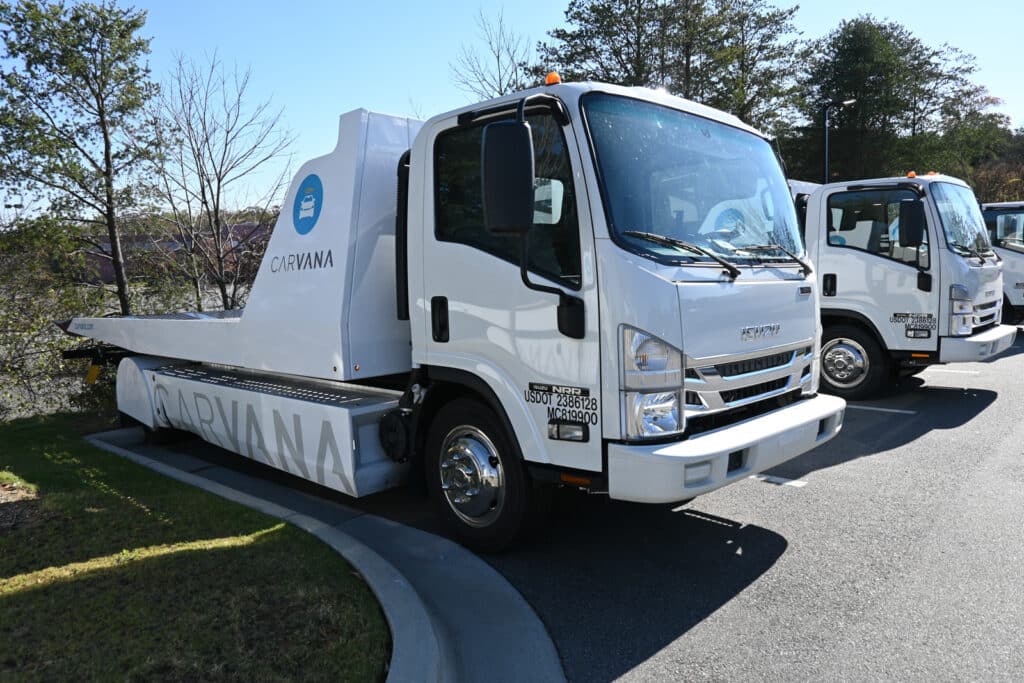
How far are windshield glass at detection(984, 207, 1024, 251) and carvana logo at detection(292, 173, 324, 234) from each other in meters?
13.0

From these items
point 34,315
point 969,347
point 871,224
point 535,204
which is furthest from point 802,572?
point 34,315

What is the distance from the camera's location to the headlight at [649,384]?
3340mm

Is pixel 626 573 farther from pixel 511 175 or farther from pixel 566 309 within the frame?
pixel 511 175

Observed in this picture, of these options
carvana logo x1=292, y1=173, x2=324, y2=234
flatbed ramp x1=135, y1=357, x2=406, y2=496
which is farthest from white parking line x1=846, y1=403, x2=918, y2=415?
carvana logo x1=292, y1=173, x2=324, y2=234

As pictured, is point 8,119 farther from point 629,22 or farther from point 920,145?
point 920,145

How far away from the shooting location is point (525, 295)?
3732 mm

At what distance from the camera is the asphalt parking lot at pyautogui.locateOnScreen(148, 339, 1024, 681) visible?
3070 millimetres

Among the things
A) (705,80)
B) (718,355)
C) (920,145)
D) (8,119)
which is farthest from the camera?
(920,145)

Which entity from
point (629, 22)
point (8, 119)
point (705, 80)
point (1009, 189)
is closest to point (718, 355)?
point (8, 119)

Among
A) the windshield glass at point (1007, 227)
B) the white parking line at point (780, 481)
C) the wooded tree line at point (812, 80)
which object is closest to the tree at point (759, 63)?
the wooded tree line at point (812, 80)

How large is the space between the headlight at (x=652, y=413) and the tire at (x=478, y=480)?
0.77 meters

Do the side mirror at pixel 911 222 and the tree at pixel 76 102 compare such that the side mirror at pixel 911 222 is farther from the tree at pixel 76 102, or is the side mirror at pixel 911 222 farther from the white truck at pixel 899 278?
the tree at pixel 76 102

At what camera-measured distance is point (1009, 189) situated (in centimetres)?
3177

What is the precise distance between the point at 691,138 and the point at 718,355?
52.2 inches
